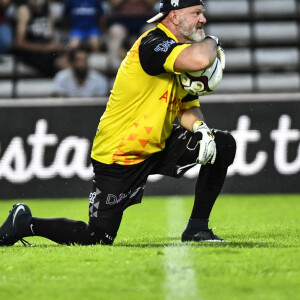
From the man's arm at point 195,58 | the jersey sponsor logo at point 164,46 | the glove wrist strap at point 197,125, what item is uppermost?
the jersey sponsor logo at point 164,46

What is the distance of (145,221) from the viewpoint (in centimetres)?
766

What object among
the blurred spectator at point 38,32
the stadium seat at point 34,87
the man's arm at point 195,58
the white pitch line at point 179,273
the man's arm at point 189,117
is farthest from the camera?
the stadium seat at point 34,87

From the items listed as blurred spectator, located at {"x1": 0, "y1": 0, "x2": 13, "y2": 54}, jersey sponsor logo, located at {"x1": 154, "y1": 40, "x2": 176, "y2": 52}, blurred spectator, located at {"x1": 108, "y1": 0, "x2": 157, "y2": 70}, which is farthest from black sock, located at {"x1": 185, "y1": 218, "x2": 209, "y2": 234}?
blurred spectator, located at {"x1": 0, "y1": 0, "x2": 13, "y2": 54}

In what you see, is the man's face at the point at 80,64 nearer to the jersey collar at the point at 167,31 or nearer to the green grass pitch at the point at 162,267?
the green grass pitch at the point at 162,267

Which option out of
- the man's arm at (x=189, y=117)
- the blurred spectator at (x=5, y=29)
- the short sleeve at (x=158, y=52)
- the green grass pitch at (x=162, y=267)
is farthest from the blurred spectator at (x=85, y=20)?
the short sleeve at (x=158, y=52)

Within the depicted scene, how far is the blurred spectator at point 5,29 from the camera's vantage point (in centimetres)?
1327

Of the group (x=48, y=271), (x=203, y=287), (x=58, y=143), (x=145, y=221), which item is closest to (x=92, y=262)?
(x=48, y=271)

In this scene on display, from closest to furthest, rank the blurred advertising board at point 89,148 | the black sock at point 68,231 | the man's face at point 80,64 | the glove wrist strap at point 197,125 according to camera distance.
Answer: the black sock at point 68,231, the glove wrist strap at point 197,125, the blurred advertising board at point 89,148, the man's face at point 80,64

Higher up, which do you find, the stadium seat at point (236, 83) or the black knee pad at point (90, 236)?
the stadium seat at point (236, 83)

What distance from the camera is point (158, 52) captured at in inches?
217

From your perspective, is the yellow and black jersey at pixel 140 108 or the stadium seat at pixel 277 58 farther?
the stadium seat at pixel 277 58

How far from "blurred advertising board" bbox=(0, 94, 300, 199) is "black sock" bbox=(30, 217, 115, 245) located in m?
3.94

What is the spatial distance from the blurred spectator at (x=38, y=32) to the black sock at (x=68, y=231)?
733 centimetres

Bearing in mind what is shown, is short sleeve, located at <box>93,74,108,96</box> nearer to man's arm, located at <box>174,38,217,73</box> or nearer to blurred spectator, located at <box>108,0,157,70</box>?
blurred spectator, located at <box>108,0,157,70</box>
